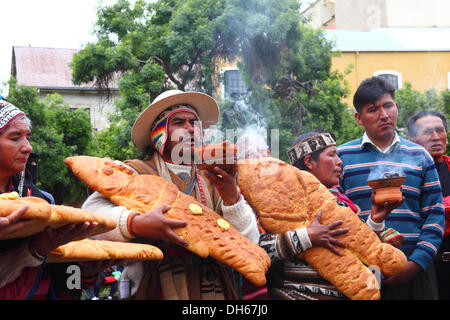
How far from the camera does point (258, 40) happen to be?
34.3 feet

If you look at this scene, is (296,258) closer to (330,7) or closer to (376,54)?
(376,54)

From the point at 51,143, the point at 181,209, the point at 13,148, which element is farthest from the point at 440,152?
the point at 51,143

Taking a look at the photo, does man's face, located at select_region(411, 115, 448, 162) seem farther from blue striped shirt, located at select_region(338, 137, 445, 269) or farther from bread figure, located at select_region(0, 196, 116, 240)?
bread figure, located at select_region(0, 196, 116, 240)

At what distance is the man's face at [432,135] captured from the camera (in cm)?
455

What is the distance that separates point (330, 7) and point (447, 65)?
12.0 meters

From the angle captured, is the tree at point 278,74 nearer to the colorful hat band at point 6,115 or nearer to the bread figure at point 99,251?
the colorful hat band at point 6,115

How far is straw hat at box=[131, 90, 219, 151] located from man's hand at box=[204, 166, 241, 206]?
69 cm

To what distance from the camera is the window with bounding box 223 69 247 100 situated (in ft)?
36.6

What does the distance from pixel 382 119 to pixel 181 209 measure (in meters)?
2.07

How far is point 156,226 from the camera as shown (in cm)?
237

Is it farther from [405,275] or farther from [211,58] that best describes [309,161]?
[211,58]
